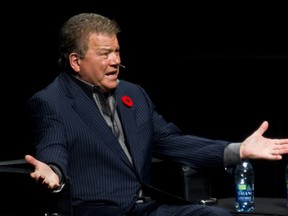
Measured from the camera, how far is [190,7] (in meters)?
4.10

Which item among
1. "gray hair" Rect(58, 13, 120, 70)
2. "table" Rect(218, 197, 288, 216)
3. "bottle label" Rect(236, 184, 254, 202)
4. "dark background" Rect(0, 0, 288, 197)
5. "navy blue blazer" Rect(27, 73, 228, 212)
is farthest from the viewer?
"dark background" Rect(0, 0, 288, 197)

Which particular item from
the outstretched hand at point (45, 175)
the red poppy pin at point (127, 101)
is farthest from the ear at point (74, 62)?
the outstretched hand at point (45, 175)

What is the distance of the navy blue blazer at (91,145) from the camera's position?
2.59 meters

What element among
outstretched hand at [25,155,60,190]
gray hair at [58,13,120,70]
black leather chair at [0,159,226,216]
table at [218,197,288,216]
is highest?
gray hair at [58,13,120,70]

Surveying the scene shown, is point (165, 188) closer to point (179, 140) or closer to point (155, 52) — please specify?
point (179, 140)

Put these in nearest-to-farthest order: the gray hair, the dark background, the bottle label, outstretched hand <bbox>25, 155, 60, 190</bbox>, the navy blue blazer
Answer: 1. outstretched hand <bbox>25, 155, 60, 190</bbox>
2. the navy blue blazer
3. the gray hair
4. the bottle label
5. the dark background

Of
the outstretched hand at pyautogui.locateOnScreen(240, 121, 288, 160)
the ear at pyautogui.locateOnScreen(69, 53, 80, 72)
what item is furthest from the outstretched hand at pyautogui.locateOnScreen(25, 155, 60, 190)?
the outstretched hand at pyautogui.locateOnScreen(240, 121, 288, 160)

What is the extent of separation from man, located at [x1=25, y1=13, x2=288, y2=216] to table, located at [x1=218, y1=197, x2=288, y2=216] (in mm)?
301

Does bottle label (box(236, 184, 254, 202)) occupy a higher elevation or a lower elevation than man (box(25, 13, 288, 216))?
lower

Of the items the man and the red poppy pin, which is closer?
the man

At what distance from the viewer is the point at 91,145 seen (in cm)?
263

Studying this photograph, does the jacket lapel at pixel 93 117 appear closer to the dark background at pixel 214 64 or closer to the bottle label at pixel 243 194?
the bottle label at pixel 243 194

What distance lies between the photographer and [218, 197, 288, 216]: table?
9.70ft

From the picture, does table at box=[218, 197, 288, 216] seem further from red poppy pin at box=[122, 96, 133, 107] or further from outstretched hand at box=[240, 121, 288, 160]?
red poppy pin at box=[122, 96, 133, 107]
